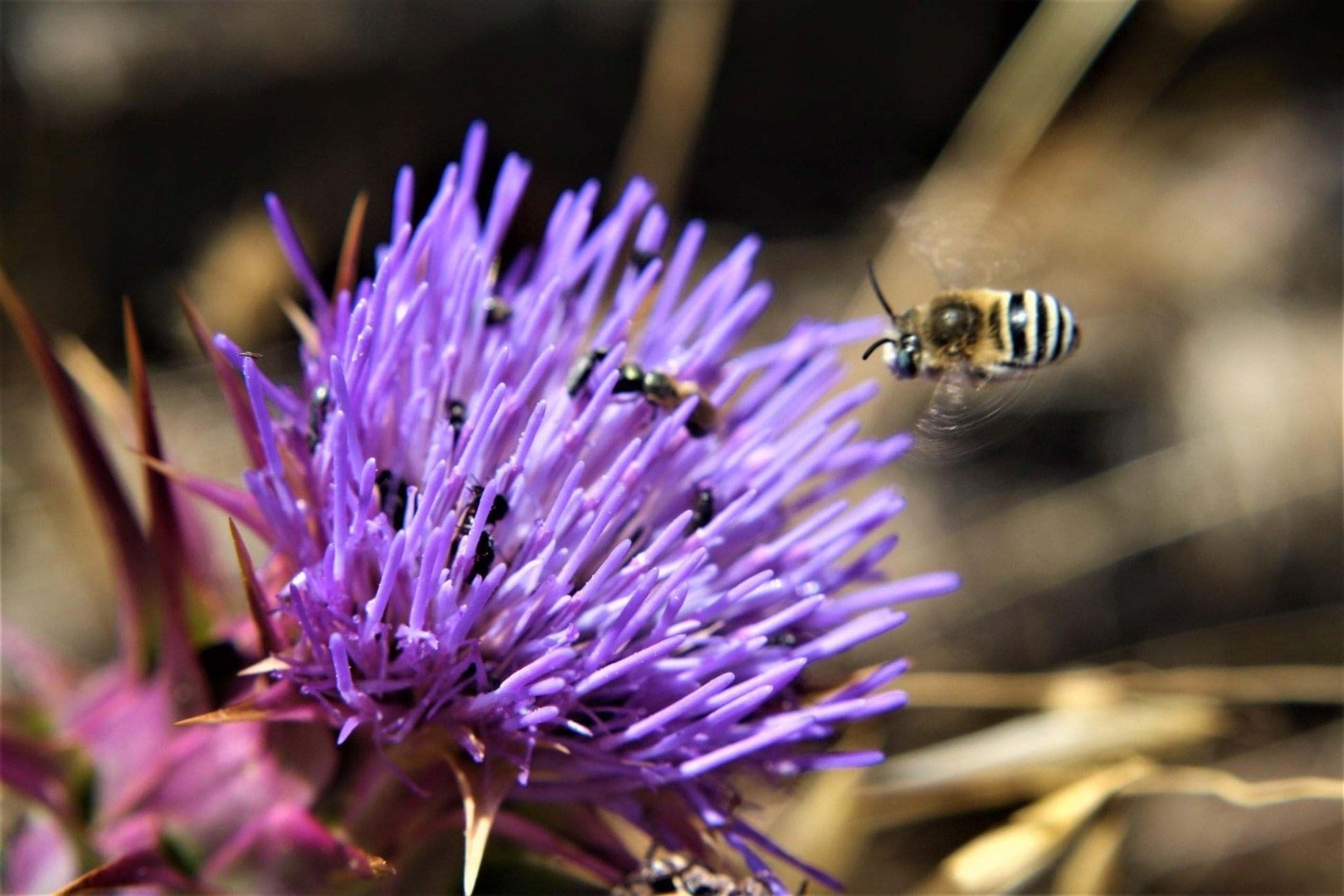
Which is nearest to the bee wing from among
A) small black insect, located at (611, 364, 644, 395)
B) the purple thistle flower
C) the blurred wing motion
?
the blurred wing motion

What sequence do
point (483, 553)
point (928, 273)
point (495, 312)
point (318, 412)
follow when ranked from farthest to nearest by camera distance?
point (928, 273), point (495, 312), point (318, 412), point (483, 553)

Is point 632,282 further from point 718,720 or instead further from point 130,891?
point 130,891

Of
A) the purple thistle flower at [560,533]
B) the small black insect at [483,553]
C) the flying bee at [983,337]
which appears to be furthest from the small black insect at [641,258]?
the small black insect at [483,553]

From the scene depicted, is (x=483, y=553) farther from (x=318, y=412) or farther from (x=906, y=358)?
(x=906, y=358)

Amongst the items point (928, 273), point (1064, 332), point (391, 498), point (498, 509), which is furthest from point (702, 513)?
point (928, 273)

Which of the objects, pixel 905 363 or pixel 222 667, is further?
pixel 905 363

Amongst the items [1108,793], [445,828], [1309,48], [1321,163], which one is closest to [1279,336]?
[1321,163]
